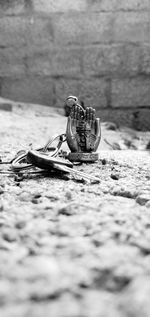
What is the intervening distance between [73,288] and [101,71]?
134 inches

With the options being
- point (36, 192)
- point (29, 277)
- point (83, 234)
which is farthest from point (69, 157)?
point (29, 277)

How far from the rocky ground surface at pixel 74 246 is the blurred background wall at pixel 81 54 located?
244 centimetres

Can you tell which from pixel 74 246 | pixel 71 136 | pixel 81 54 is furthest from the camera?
pixel 81 54

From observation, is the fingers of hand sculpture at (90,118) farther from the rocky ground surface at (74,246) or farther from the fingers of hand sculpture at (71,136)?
the rocky ground surface at (74,246)

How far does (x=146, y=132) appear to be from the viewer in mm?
3748

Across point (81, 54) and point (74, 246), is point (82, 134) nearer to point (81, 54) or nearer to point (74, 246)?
point (74, 246)

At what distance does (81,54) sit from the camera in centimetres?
378

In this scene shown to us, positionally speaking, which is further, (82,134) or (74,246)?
(82,134)

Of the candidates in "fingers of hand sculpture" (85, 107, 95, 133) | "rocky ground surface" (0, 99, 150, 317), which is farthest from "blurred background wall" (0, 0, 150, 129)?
"rocky ground surface" (0, 99, 150, 317)

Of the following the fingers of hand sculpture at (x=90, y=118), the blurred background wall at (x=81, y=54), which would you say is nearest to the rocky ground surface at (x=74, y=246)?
the fingers of hand sculpture at (x=90, y=118)

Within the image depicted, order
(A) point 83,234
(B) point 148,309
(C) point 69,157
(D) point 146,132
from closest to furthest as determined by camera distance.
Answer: (B) point 148,309
(A) point 83,234
(C) point 69,157
(D) point 146,132

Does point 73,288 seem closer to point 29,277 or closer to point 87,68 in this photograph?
point 29,277

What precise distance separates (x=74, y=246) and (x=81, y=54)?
3266 mm

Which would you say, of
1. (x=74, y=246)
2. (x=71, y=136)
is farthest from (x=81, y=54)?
(x=74, y=246)
